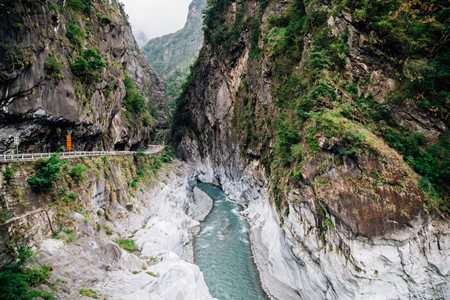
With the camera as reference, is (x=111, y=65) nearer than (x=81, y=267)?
No

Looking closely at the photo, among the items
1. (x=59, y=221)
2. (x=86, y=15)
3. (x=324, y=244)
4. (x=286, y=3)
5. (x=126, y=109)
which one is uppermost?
(x=286, y=3)

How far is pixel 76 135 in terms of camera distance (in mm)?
21938

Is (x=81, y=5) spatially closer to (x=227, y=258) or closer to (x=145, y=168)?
(x=145, y=168)

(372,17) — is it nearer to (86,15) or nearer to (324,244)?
(324,244)

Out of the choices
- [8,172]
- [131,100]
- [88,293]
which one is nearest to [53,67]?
[8,172]

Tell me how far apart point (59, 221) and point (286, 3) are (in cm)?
3407

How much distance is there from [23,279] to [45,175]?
240 inches

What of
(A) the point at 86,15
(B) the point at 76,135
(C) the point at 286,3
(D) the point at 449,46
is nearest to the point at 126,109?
(A) the point at 86,15

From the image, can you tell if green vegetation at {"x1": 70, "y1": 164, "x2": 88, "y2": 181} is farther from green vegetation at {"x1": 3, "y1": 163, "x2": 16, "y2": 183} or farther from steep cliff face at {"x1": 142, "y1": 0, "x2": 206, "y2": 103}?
steep cliff face at {"x1": 142, "y1": 0, "x2": 206, "y2": 103}

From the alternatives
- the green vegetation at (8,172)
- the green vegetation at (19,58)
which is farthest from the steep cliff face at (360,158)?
the green vegetation at (19,58)

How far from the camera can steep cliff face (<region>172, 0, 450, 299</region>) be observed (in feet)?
45.6

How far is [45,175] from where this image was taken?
14992 mm

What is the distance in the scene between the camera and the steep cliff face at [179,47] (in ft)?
489

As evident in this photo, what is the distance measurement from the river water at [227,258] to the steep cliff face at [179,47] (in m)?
115
